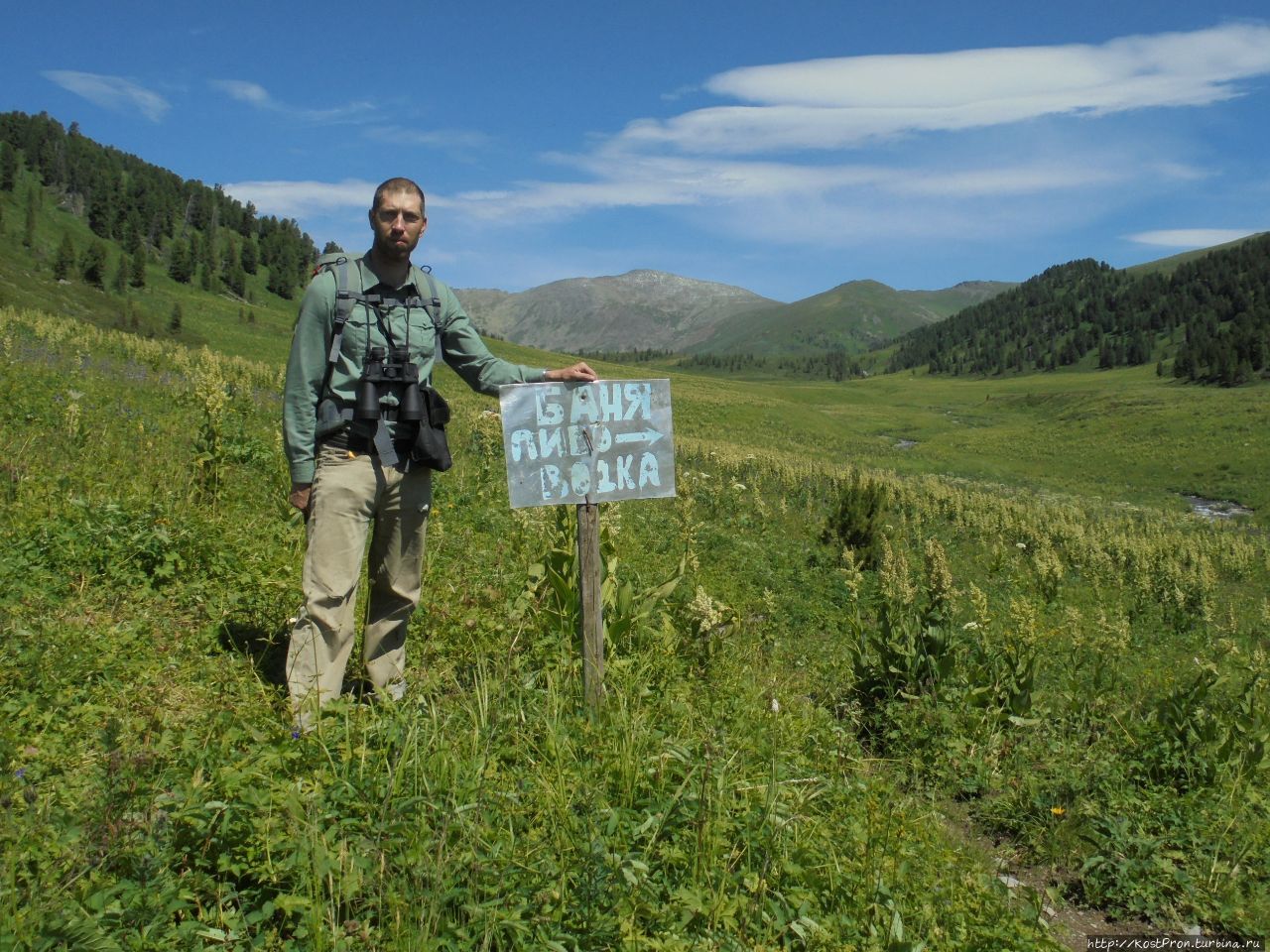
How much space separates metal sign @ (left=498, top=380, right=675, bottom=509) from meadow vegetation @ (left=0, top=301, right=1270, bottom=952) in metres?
1.02

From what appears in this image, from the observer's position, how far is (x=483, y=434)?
546 inches

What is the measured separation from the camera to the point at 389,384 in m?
3.95

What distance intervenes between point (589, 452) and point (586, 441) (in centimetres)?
6

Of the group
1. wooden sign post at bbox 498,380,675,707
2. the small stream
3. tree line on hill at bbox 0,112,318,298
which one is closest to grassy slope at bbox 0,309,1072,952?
wooden sign post at bbox 498,380,675,707

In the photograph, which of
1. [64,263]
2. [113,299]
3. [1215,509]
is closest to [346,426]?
[1215,509]

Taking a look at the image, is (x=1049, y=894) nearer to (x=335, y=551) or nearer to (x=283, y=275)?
(x=335, y=551)

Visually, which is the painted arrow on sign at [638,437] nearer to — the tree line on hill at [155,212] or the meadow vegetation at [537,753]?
the meadow vegetation at [537,753]

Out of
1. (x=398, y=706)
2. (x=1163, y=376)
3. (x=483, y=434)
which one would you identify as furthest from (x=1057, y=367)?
(x=398, y=706)

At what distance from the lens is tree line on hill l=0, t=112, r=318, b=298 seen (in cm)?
9344

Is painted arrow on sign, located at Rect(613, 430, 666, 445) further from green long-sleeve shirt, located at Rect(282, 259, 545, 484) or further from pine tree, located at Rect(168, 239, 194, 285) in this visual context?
pine tree, located at Rect(168, 239, 194, 285)

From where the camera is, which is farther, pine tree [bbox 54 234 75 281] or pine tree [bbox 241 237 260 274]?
pine tree [bbox 241 237 260 274]

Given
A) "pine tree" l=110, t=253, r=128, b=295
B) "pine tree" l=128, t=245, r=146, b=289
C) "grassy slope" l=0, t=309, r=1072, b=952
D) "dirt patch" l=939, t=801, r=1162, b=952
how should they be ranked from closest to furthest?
"grassy slope" l=0, t=309, r=1072, b=952 → "dirt patch" l=939, t=801, r=1162, b=952 → "pine tree" l=110, t=253, r=128, b=295 → "pine tree" l=128, t=245, r=146, b=289

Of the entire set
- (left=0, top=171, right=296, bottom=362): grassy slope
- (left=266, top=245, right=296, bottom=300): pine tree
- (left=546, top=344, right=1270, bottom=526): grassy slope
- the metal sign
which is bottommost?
(left=546, top=344, right=1270, bottom=526): grassy slope

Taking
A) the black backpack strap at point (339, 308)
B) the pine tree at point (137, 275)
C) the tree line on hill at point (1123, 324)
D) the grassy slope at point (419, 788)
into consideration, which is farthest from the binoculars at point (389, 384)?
the tree line on hill at point (1123, 324)
